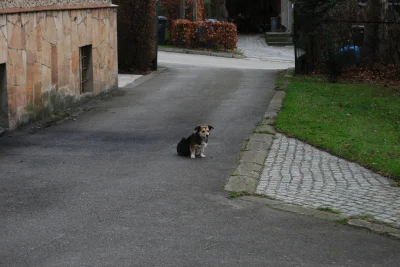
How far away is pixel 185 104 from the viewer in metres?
18.0

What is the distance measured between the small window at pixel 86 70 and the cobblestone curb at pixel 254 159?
5.02m

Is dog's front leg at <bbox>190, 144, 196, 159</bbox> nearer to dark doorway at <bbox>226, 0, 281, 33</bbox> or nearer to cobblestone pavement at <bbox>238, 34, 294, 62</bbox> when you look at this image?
cobblestone pavement at <bbox>238, 34, 294, 62</bbox>

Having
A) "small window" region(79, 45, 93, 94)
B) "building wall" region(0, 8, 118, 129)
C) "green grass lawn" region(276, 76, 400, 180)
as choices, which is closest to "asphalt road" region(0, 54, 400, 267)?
"building wall" region(0, 8, 118, 129)

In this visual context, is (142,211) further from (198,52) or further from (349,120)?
(198,52)

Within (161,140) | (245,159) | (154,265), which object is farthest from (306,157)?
(154,265)

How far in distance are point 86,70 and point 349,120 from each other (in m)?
7.09

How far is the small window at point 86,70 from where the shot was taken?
734 inches

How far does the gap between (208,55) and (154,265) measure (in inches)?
1157

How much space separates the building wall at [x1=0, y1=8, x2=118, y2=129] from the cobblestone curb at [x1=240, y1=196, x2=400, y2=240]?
6.69 metres

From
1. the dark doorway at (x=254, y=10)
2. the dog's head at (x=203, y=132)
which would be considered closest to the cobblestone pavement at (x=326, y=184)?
the dog's head at (x=203, y=132)

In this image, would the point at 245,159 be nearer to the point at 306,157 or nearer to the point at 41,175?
the point at 306,157

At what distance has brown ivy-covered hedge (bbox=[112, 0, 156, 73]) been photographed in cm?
2575

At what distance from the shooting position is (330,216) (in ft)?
27.3

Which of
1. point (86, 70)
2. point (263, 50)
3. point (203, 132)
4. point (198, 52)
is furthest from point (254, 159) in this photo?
point (263, 50)
